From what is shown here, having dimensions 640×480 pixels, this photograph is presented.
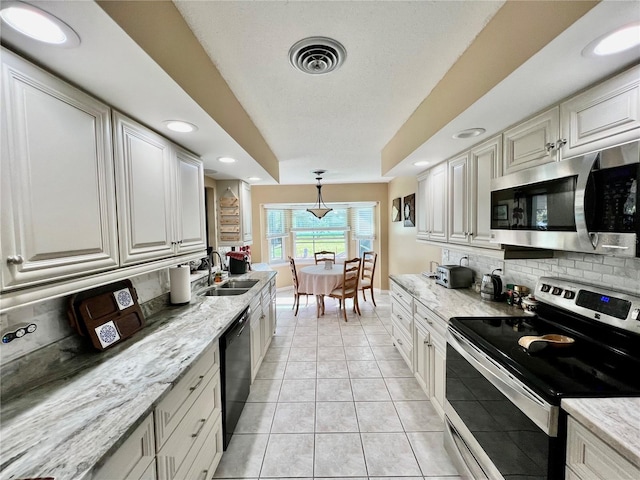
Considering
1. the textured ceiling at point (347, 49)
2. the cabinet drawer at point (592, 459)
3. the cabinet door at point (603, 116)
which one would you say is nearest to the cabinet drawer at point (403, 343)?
the cabinet drawer at point (592, 459)

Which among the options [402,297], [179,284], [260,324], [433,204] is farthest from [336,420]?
[433,204]

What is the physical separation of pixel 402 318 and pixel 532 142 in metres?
1.96

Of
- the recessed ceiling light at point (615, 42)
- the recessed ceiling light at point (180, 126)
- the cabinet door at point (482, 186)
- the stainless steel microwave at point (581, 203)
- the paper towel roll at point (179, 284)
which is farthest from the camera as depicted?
the paper towel roll at point (179, 284)

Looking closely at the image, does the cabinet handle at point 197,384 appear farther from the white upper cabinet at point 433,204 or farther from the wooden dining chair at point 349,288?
the wooden dining chair at point 349,288

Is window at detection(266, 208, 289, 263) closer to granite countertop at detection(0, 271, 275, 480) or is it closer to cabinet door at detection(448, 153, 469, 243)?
cabinet door at detection(448, 153, 469, 243)

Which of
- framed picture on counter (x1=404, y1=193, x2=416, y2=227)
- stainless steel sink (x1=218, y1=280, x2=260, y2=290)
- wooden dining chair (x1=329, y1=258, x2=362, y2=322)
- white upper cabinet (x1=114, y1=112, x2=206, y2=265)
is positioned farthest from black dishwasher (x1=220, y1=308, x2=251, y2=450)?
framed picture on counter (x1=404, y1=193, x2=416, y2=227)

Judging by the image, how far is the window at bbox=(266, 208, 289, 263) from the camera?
6090 millimetres

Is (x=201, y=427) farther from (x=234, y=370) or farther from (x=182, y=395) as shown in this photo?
(x=234, y=370)

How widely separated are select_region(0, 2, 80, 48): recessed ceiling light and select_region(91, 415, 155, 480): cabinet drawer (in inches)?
52.3

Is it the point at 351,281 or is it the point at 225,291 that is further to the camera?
the point at 351,281

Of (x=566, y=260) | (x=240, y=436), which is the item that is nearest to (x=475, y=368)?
(x=566, y=260)

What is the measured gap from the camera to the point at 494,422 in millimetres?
1271

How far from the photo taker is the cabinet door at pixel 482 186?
1.81 m

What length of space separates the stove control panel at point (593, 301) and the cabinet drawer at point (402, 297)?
1.02 meters
